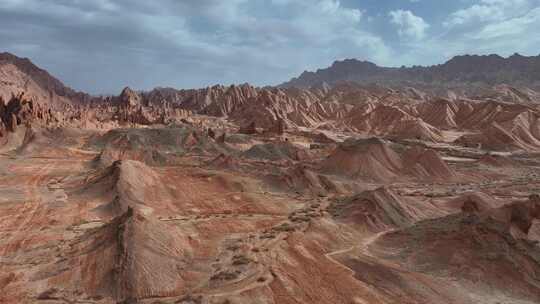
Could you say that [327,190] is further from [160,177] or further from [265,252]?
[265,252]

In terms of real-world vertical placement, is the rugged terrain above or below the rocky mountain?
below

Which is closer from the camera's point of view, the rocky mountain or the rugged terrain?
the rugged terrain

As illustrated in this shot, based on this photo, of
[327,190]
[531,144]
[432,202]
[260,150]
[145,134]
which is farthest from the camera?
[531,144]

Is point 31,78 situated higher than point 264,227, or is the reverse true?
point 31,78

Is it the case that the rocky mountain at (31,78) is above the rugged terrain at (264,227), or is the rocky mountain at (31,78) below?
above

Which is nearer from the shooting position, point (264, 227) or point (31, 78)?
point (264, 227)

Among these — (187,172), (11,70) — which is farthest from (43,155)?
(11,70)

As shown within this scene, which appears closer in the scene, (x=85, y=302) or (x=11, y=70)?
(x=85, y=302)

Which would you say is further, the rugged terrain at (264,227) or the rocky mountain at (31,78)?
the rocky mountain at (31,78)

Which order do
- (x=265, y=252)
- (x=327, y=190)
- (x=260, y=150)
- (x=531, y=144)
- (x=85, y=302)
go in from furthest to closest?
(x=531, y=144) → (x=260, y=150) → (x=327, y=190) → (x=265, y=252) → (x=85, y=302)

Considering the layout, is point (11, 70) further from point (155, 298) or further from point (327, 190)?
point (155, 298)

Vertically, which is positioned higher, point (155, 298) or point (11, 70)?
point (11, 70)
